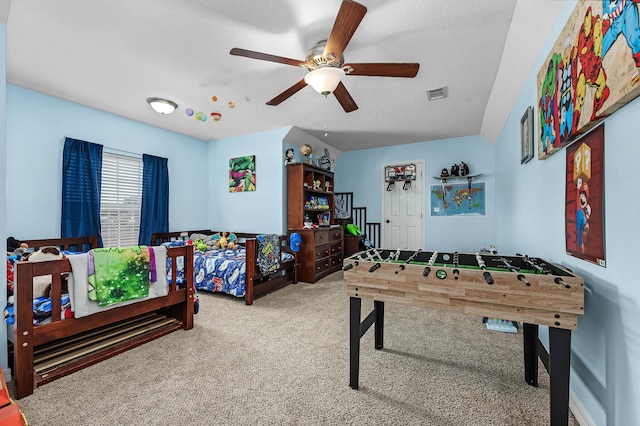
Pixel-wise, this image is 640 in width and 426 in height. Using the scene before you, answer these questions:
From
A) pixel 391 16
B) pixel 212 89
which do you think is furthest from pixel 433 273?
pixel 212 89

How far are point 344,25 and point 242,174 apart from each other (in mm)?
3584

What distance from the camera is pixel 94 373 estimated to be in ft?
5.96

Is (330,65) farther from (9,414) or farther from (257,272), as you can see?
(257,272)

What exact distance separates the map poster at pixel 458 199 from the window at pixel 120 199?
5.09 metres

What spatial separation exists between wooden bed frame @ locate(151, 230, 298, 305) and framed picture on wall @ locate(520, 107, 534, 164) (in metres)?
2.92

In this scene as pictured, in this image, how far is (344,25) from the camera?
5.32 feet

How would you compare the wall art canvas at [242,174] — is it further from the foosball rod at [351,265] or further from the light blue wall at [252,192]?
the foosball rod at [351,265]

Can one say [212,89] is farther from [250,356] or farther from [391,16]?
[250,356]

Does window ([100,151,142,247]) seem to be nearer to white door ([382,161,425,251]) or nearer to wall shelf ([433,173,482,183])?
white door ([382,161,425,251])

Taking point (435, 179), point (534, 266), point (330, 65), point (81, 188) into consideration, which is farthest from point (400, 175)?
point (81, 188)

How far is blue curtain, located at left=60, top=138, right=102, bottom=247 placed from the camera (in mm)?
3291

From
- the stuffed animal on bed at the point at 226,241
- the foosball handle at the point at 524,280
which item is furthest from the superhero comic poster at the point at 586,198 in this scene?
the stuffed animal on bed at the point at 226,241

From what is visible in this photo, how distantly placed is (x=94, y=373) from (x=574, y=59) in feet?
11.1

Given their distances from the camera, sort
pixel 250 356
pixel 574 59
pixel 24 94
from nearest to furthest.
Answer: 1. pixel 574 59
2. pixel 250 356
3. pixel 24 94
